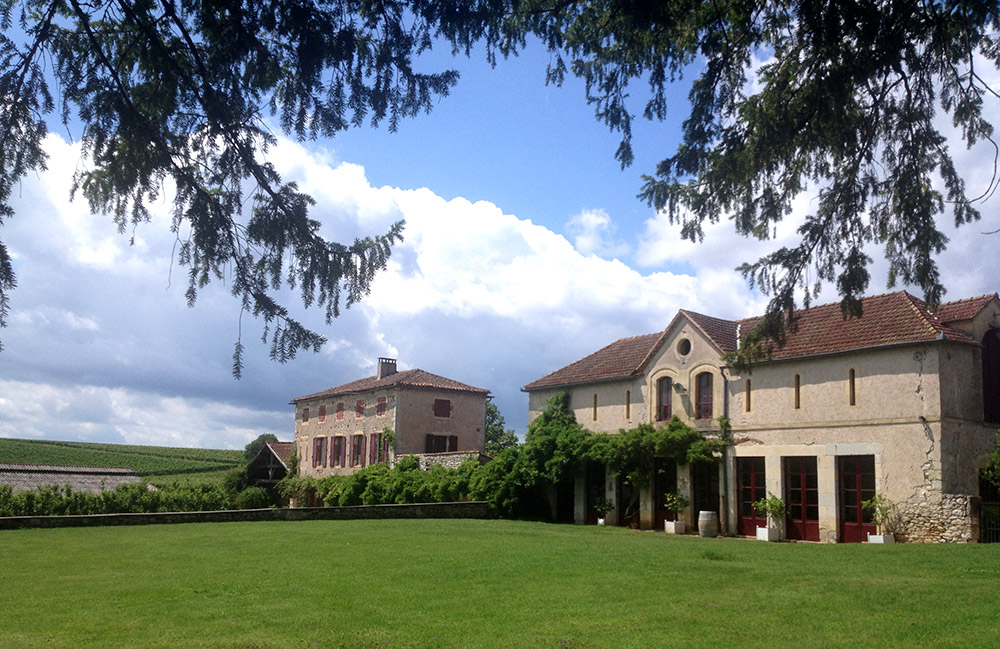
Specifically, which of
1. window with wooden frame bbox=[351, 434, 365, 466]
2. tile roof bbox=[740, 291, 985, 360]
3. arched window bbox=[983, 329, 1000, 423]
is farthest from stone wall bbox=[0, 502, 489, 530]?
arched window bbox=[983, 329, 1000, 423]

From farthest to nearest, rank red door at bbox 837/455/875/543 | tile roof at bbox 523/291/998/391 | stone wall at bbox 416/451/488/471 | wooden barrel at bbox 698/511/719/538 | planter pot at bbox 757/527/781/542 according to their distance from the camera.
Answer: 1. stone wall at bbox 416/451/488/471
2. wooden barrel at bbox 698/511/719/538
3. planter pot at bbox 757/527/781/542
4. red door at bbox 837/455/875/543
5. tile roof at bbox 523/291/998/391

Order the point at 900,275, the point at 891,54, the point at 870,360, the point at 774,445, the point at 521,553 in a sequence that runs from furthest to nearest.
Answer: the point at 774,445 < the point at 870,360 < the point at 521,553 < the point at 900,275 < the point at 891,54

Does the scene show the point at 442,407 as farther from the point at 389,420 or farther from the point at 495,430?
the point at 495,430

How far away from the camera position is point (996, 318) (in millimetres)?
23016

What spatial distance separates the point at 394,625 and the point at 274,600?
221 cm

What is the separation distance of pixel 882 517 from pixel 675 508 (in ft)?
21.5

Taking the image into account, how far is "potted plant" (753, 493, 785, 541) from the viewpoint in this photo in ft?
77.0

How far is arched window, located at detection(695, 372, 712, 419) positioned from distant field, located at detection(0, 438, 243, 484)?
4163 cm

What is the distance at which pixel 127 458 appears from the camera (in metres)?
68.4

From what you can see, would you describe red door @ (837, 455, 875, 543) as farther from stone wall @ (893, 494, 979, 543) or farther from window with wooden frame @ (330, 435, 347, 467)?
window with wooden frame @ (330, 435, 347, 467)

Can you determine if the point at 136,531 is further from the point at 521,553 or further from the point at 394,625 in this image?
the point at 394,625

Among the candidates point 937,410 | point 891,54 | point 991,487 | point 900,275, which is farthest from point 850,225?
point 991,487

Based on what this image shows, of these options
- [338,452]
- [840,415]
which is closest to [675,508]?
[840,415]

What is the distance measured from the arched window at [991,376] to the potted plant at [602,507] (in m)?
12.0
